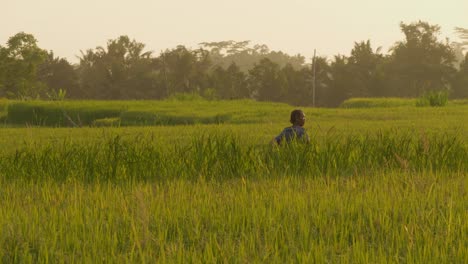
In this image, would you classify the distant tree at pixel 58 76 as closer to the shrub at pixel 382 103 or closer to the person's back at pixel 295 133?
the shrub at pixel 382 103

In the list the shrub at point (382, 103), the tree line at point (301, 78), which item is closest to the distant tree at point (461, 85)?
the tree line at point (301, 78)

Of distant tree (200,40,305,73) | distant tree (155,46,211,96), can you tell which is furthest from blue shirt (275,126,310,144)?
distant tree (200,40,305,73)

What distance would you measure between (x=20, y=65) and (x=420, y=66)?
34933 mm

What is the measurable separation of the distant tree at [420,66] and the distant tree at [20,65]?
3099 centimetres

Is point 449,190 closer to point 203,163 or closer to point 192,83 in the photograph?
point 203,163

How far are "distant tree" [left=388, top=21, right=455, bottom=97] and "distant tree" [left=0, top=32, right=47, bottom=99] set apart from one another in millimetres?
30995

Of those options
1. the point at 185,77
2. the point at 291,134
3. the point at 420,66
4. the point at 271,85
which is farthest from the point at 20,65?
the point at 291,134

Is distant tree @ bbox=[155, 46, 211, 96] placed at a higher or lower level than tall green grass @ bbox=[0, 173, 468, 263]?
higher

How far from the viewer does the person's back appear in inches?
333

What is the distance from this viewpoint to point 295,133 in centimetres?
845

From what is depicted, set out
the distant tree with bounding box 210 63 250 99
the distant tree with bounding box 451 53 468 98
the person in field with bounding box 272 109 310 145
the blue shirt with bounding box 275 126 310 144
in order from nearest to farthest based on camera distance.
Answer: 1. the person in field with bounding box 272 109 310 145
2. the blue shirt with bounding box 275 126 310 144
3. the distant tree with bounding box 210 63 250 99
4. the distant tree with bounding box 451 53 468 98

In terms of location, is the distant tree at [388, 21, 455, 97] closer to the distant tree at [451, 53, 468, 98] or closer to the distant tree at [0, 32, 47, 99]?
the distant tree at [451, 53, 468, 98]

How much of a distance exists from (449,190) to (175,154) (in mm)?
3430

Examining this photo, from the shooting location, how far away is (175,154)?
26.1 ft
